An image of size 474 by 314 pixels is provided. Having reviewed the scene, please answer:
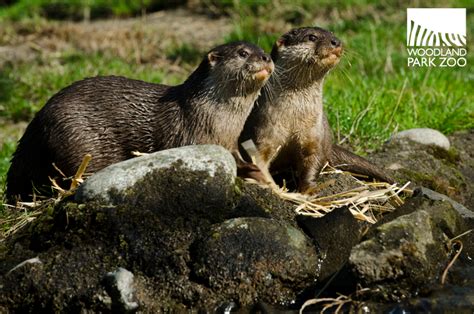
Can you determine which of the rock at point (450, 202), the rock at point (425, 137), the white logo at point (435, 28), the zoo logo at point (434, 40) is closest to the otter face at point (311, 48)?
the rock at point (450, 202)

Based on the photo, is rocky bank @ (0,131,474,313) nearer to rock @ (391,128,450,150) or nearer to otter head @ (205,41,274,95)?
otter head @ (205,41,274,95)

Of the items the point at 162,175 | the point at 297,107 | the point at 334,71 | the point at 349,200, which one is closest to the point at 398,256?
the point at 349,200

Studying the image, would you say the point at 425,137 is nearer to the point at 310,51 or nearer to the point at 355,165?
the point at 355,165

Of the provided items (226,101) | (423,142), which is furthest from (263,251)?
(423,142)

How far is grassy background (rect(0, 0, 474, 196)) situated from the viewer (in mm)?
6078

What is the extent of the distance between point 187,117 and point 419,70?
328 centimetres

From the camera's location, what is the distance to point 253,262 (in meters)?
3.63

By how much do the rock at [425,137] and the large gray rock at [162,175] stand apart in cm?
200

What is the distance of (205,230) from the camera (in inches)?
147

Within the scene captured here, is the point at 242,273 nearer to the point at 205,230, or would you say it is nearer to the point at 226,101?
the point at 205,230

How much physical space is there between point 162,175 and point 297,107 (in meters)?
0.99

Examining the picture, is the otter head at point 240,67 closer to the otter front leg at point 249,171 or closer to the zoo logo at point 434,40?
the otter front leg at point 249,171

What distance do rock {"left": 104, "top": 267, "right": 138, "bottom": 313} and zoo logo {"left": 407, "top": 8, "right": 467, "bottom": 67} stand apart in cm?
452

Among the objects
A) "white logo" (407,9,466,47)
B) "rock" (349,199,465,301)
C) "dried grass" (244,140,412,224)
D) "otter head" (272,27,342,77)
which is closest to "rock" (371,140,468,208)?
"dried grass" (244,140,412,224)
